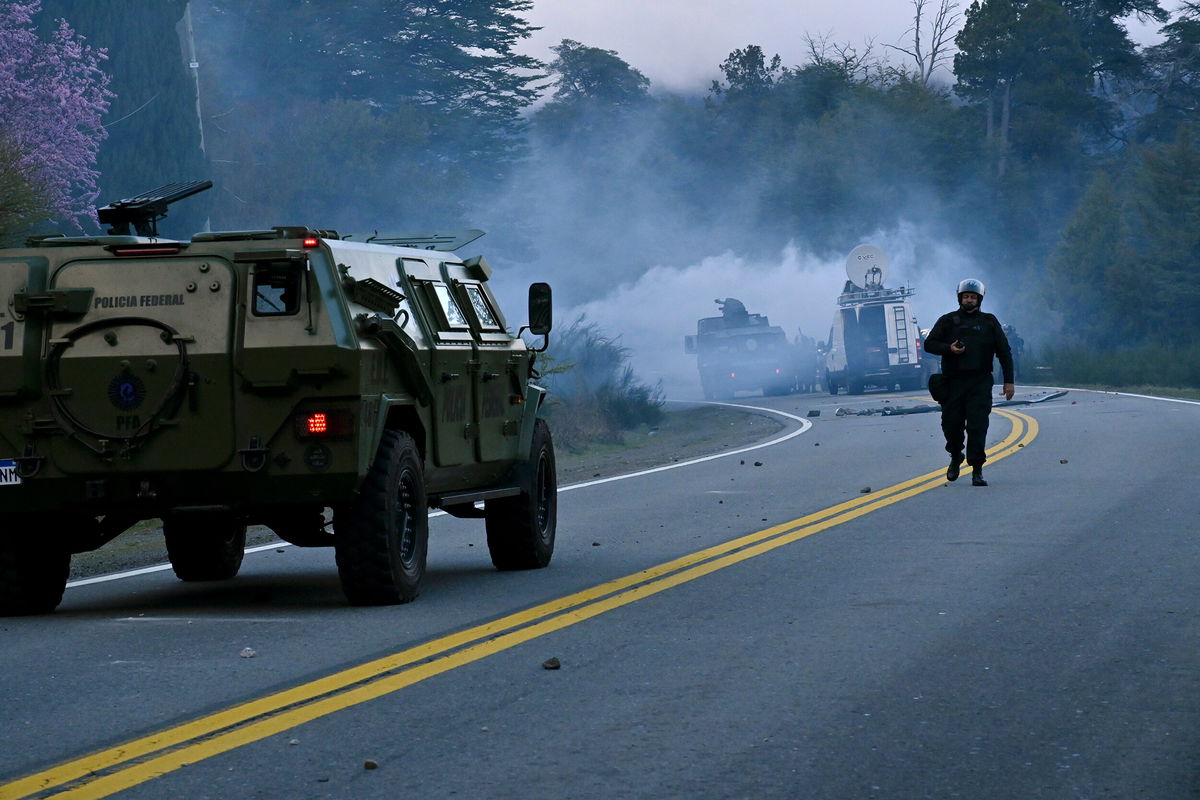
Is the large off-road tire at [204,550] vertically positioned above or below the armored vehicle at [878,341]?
below

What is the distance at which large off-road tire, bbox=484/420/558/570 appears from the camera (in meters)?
11.3

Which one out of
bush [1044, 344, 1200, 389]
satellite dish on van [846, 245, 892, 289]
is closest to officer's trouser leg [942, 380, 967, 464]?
satellite dish on van [846, 245, 892, 289]

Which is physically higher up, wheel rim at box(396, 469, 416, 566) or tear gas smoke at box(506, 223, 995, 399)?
tear gas smoke at box(506, 223, 995, 399)

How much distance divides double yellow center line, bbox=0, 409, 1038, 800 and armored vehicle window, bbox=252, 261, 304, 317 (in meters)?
1.93

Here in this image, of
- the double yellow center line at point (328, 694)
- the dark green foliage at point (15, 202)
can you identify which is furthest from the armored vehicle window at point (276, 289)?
the dark green foliage at point (15, 202)

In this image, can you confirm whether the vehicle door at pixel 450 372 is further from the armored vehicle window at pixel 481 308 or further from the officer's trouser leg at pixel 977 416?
the officer's trouser leg at pixel 977 416

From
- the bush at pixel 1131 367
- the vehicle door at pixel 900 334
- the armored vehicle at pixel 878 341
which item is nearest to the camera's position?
the vehicle door at pixel 900 334

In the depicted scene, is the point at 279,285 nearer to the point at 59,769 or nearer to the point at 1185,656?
the point at 59,769

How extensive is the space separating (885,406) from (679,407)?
427 inches

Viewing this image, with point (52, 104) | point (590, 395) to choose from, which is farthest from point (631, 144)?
point (52, 104)

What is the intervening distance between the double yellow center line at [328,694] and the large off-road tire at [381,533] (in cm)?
73

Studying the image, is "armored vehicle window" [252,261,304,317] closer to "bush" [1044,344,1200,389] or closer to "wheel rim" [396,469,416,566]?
"wheel rim" [396,469,416,566]

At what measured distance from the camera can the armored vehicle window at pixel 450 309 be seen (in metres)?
10.9

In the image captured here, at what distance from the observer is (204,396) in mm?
9180
